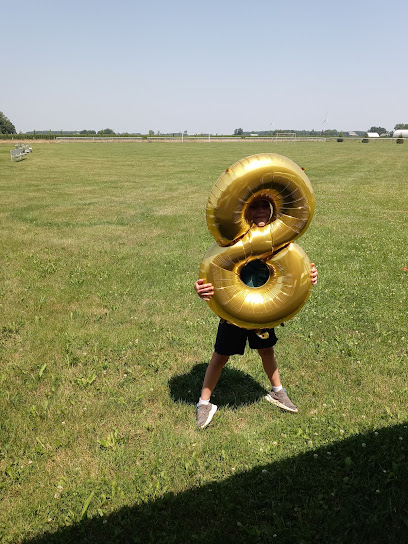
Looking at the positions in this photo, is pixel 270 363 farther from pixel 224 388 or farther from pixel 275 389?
pixel 224 388

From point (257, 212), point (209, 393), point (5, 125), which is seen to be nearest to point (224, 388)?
point (209, 393)

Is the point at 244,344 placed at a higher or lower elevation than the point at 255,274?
lower

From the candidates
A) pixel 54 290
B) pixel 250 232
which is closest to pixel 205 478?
pixel 250 232

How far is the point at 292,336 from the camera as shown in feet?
15.0

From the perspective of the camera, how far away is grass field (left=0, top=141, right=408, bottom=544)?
248 centimetres

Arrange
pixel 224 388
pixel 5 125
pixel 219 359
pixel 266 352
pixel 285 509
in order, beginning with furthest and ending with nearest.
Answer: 1. pixel 5 125
2. pixel 224 388
3. pixel 266 352
4. pixel 219 359
5. pixel 285 509

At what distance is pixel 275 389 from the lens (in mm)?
3451

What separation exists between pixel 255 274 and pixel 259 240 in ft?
1.23

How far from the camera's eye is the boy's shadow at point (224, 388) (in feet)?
11.6

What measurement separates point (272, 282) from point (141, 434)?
154 centimetres

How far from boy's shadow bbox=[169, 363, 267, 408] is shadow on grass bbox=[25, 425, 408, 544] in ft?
2.47

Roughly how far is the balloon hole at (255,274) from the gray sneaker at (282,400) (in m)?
1.01

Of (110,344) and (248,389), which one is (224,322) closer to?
(248,389)

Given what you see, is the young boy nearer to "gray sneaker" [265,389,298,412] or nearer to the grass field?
"gray sneaker" [265,389,298,412]
